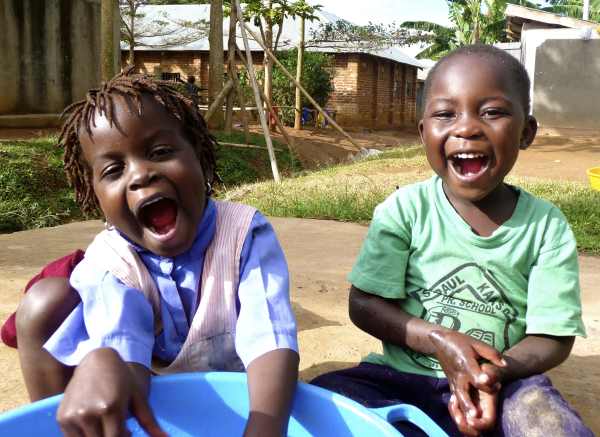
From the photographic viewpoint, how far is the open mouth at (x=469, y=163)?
137cm

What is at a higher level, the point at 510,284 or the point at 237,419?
the point at 510,284

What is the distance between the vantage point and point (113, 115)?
1227 millimetres

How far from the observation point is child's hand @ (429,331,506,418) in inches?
45.9

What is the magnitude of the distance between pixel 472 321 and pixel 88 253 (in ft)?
2.62

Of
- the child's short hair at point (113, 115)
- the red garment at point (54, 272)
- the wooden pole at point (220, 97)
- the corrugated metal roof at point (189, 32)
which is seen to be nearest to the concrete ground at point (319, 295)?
the red garment at point (54, 272)

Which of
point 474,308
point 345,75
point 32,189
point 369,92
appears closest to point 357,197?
point 32,189

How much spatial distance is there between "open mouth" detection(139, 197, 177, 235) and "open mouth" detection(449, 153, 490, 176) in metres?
0.59

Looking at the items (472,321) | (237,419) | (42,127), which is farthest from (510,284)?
(42,127)

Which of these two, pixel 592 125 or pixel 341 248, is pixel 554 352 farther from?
pixel 592 125

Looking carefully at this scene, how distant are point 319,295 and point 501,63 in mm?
1424

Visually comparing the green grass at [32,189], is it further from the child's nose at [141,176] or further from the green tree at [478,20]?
the green tree at [478,20]

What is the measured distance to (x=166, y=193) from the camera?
3.96 ft

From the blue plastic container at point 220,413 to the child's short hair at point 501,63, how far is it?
693 mm

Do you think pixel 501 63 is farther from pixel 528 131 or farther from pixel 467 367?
pixel 467 367
